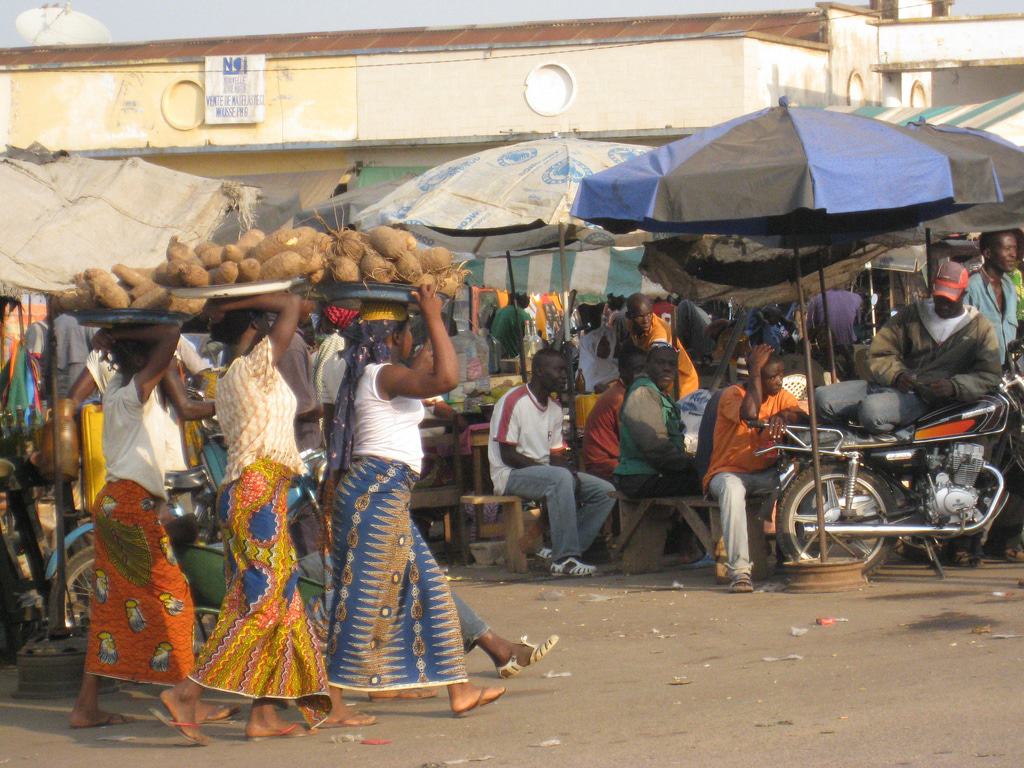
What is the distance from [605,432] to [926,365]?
2.61m

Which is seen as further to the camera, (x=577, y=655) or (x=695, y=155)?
(x=695, y=155)

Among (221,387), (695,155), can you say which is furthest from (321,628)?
(695,155)

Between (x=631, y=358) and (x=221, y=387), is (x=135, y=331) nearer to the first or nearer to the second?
(x=221, y=387)

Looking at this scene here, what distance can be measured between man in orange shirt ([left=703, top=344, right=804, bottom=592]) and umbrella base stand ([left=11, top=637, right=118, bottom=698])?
3.75 metres

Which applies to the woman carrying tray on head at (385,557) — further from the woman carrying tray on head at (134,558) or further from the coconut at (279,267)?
the woman carrying tray on head at (134,558)

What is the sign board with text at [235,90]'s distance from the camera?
27.0 m

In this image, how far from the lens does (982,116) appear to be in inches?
494

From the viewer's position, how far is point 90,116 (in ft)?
90.2

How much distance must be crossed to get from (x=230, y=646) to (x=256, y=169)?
75.3 feet

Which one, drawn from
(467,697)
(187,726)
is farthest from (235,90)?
(187,726)

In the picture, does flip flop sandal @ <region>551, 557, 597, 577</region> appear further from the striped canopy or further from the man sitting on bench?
the striped canopy

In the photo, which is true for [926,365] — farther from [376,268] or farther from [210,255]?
[210,255]

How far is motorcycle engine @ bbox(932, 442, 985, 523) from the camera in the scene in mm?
8594

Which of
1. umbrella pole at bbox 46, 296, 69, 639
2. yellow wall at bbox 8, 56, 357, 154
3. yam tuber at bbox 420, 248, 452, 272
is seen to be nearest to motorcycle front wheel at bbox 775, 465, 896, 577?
yam tuber at bbox 420, 248, 452, 272
